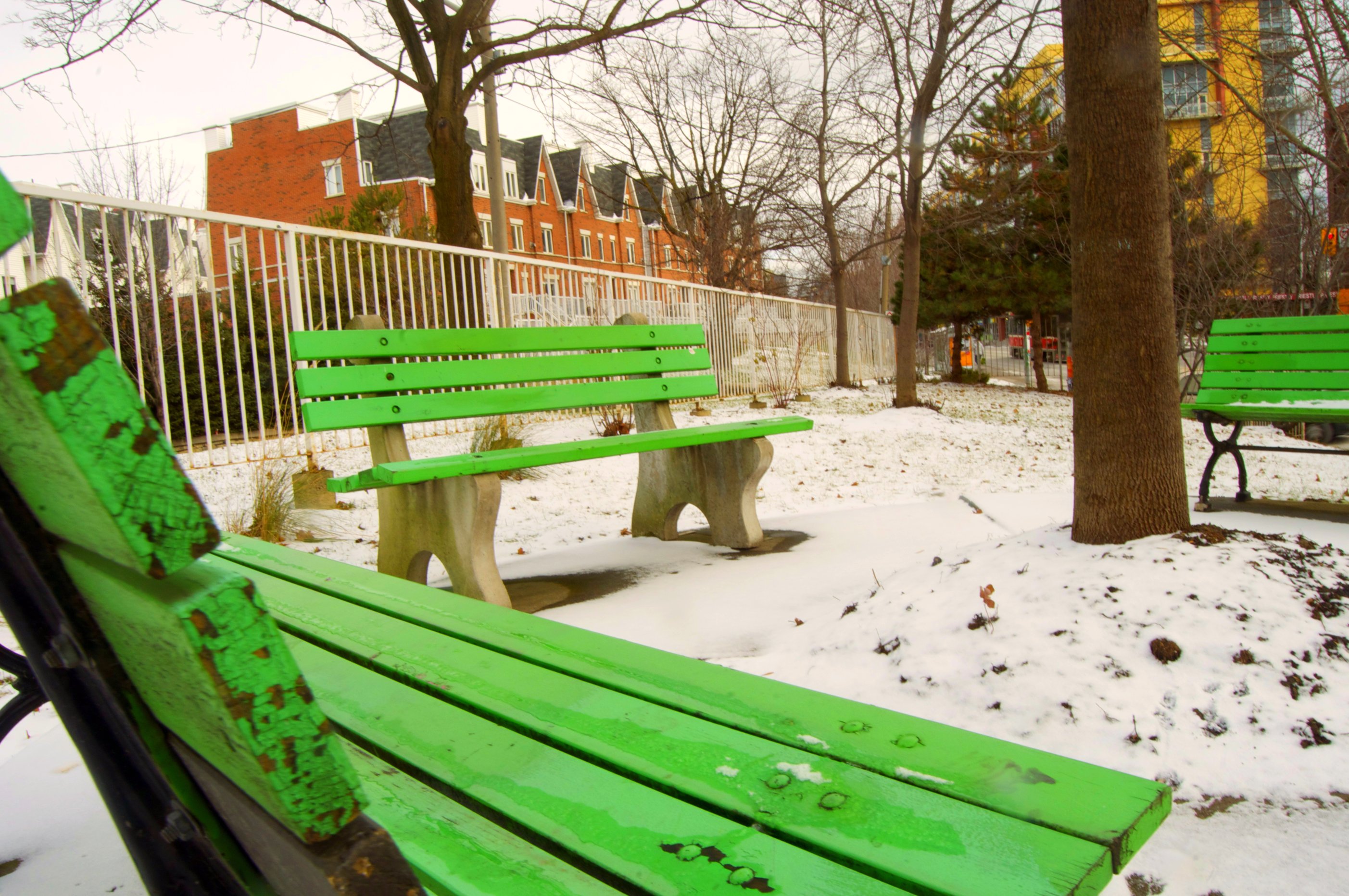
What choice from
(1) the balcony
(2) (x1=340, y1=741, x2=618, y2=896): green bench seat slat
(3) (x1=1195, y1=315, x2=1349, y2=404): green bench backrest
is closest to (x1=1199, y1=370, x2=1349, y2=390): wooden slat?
(3) (x1=1195, y1=315, x2=1349, y2=404): green bench backrest

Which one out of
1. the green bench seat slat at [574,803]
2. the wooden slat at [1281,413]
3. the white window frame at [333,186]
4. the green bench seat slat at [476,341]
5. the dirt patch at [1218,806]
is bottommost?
the dirt patch at [1218,806]

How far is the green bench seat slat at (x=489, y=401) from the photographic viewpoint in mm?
3307

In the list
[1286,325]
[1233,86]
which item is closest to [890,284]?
[1233,86]

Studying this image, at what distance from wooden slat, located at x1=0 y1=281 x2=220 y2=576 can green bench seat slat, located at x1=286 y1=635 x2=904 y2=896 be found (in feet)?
1.47

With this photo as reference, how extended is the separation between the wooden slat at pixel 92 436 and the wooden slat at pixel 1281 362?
586 centimetres

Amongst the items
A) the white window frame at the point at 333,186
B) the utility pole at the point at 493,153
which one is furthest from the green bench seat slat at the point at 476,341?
the white window frame at the point at 333,186

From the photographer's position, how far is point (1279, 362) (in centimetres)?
516

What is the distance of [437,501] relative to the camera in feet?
10.7

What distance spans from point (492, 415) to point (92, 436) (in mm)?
3585

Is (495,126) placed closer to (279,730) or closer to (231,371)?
(231,371)

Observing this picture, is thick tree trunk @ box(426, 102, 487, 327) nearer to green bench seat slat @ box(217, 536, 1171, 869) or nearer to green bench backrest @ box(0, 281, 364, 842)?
green bench seat slat @ box(217, 536, 1171, 869)

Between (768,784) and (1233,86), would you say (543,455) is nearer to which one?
(768,784)

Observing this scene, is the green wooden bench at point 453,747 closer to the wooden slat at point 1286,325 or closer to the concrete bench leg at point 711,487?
the concrete bench leg at point 711,487

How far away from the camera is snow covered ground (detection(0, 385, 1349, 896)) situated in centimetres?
182
